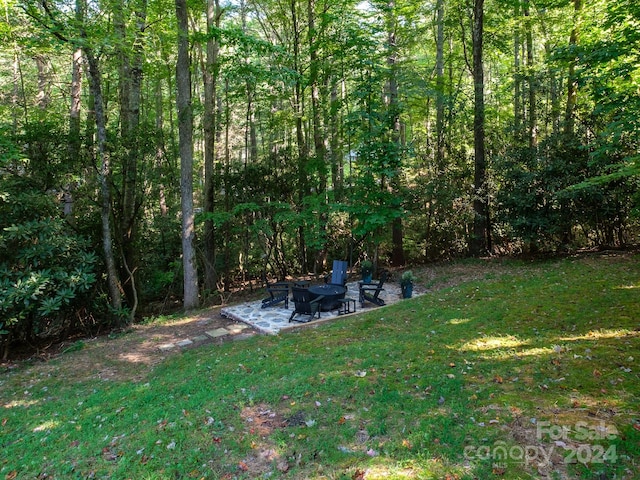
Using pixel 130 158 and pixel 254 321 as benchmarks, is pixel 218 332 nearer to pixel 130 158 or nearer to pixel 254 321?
pixel 254 321

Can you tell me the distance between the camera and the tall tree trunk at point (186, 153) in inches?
360

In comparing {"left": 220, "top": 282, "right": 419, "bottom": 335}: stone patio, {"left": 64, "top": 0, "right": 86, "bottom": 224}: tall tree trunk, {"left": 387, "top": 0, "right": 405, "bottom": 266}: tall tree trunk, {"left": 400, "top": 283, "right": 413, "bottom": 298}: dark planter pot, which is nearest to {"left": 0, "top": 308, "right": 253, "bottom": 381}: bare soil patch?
{"left": 220, "top": 282, "right": 419, "bottom": 335}: stone patio

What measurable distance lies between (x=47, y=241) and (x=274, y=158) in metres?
6.56

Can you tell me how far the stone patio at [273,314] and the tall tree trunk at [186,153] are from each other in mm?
1636

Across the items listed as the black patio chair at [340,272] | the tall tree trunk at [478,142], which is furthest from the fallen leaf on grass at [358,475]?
the tall tree trunk at [478,142]

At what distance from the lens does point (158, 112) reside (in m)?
14.2

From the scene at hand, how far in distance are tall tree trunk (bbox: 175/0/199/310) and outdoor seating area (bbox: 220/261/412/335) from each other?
65.4 inches

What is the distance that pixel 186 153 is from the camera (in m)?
9.48

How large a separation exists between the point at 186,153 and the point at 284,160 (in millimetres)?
3333

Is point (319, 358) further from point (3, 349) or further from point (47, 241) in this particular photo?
point (3, 349)

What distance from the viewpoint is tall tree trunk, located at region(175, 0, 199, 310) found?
9148 mm

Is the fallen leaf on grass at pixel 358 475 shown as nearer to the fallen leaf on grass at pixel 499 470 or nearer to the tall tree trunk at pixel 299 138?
the fallen leaf on grass at pixel 499 470

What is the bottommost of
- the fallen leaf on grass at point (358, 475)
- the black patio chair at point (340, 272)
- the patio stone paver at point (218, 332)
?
the patio stone paver at point (218, 332)

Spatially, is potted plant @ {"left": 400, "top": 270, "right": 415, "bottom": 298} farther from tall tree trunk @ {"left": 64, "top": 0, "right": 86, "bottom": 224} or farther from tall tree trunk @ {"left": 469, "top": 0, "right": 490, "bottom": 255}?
tall tree trunk @ {"left": 64, "top": 0, "right": 86, "bottom": 224}
